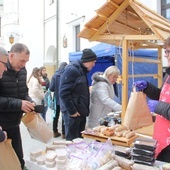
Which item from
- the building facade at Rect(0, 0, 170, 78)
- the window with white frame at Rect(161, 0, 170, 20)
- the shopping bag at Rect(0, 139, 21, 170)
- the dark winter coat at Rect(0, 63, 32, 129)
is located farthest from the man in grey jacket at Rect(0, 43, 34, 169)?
the building facade at Rect(0, 0, 170, 78)

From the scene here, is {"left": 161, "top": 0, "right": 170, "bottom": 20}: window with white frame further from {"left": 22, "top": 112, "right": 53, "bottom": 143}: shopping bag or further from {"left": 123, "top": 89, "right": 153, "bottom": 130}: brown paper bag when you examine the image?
{"left": 22, "top": 112, "right": 53, "bottom": 143}: shopping bag

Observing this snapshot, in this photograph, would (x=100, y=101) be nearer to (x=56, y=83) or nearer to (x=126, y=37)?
(x=126, y=37)

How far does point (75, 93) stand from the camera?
2.63 meters

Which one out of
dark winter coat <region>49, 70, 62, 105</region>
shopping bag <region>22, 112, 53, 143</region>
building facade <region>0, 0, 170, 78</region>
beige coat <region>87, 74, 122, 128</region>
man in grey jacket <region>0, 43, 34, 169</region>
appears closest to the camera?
shopping bag <region>22, 112, 53, 143</region>

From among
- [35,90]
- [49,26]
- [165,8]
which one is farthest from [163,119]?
[49,26]

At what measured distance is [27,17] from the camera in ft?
46.8

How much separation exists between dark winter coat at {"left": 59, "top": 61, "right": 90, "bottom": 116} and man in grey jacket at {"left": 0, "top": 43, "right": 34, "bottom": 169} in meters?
0.52

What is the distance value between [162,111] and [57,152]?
0.69 meters

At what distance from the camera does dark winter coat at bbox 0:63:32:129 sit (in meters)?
1.98

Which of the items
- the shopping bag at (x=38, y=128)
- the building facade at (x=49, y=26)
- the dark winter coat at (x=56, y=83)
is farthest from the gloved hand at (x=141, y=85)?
the building facade at (x=49, y=26)

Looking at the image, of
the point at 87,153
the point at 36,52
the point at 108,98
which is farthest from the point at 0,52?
the point at 36,52

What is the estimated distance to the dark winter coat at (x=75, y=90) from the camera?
8.45ft

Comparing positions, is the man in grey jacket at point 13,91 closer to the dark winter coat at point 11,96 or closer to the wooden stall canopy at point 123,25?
the dark winter coat at point 11,96

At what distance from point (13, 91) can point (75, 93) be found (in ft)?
2.41
